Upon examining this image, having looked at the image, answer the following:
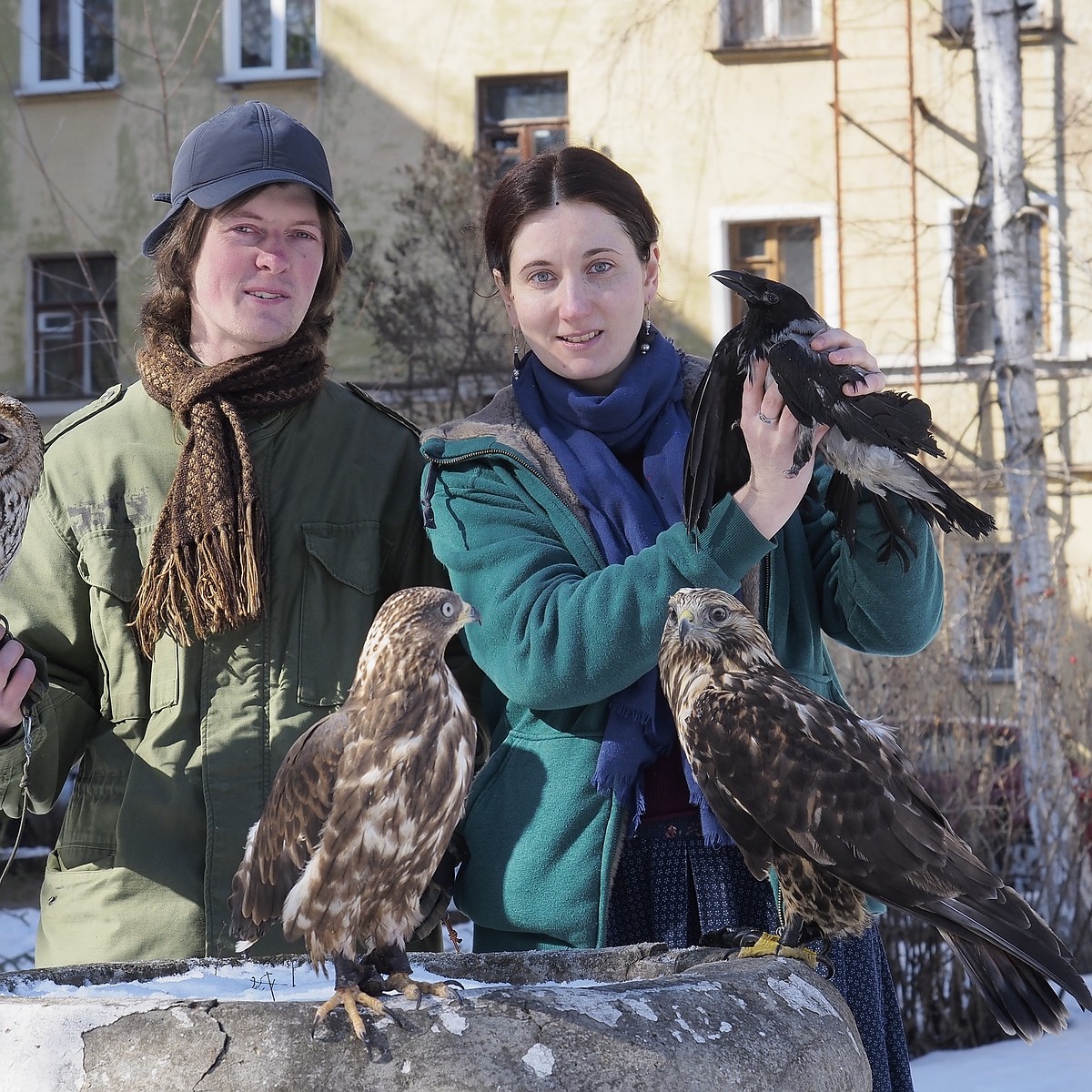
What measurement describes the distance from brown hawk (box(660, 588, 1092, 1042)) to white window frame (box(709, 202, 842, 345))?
11.8 meters

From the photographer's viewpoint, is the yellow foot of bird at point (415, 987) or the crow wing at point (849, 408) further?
the crow wing at point (849, 408)

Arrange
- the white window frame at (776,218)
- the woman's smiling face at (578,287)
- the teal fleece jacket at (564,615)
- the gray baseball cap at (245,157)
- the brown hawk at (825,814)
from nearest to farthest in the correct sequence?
1. the brown hawk at (825,814)
2. the teal fleece jacket at (564,615)
3. the woman's smiling face at (578,287)
4. the gray baseball cap at (245,157)
5. the white window frame at (776,218)

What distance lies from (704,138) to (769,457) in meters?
12.4

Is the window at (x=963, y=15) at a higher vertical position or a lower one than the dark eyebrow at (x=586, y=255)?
higher

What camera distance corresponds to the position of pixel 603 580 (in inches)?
86.8

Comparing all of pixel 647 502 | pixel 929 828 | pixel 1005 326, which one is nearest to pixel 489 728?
pixel 647 502

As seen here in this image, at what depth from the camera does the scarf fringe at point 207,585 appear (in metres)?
2.73

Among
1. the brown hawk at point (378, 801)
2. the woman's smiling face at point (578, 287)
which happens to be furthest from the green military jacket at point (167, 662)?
the brown hawk at point (378, 801)

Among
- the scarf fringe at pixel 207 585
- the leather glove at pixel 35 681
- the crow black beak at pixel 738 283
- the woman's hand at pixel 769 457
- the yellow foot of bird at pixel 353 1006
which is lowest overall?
the yellow foot of bird at pixel 353 1006

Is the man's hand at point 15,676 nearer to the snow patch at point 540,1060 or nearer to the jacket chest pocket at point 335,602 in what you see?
the jacket chest pocket at point 335,602

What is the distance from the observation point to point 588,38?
13.9 meters

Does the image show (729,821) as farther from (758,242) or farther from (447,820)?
(758,242)

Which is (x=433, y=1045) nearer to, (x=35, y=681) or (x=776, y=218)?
(x=35, y=681)

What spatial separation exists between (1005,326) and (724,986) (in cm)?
802
